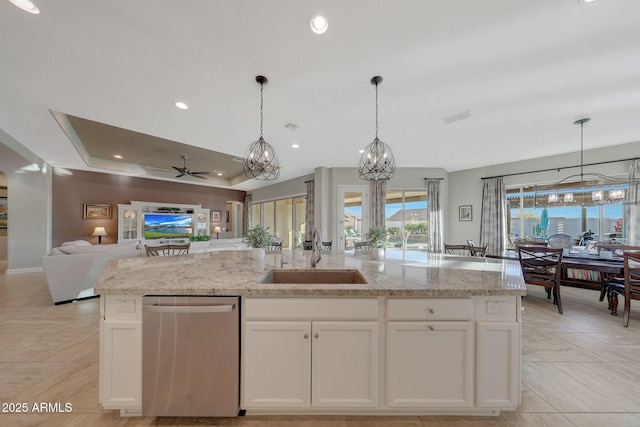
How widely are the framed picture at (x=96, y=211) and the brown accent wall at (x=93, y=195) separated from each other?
9 cm

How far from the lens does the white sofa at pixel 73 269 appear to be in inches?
137

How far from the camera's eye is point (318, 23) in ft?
5.96

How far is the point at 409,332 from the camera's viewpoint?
148 centimetres

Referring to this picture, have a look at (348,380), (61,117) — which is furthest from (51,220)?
(348,380)

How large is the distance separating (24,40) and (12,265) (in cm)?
663

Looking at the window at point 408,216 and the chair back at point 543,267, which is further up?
the window at point 408,216

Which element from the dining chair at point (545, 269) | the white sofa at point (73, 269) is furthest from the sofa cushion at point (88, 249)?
the dining chair at point (545, 269)

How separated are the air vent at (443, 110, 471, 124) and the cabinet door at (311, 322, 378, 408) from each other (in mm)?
3309

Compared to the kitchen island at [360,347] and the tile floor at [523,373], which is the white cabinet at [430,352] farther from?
the tile floor at [523,373]

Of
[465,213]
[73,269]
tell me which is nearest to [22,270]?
[73,269]

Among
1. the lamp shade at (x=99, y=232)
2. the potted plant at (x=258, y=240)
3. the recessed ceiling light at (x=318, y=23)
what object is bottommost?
the lamp shade at (x=99, y=232)

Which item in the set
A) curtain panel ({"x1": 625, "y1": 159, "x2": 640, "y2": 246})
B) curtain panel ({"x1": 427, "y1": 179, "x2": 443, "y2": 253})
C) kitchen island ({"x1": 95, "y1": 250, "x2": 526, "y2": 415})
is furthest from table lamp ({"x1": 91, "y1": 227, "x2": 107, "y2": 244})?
curtain panel ({"x1": 625, "y1": 159, "x2": 640, "y2": 246})

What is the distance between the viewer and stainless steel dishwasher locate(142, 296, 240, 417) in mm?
1443

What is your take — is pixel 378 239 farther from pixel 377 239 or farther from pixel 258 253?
pixel 258 253
